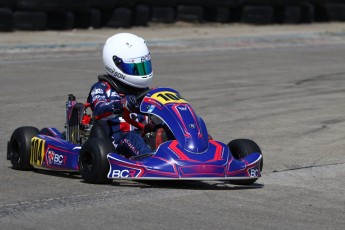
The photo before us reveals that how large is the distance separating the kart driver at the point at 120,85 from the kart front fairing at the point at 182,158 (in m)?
0.43

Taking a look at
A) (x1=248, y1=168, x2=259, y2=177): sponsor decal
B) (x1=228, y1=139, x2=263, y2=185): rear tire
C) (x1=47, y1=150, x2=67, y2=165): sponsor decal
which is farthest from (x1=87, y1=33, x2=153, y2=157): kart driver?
(x1=248, y1=168, x2=259, y2=177): sponsor decal

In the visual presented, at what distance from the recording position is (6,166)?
7289 mm

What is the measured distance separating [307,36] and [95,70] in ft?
31.7

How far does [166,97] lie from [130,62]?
0.65 meters

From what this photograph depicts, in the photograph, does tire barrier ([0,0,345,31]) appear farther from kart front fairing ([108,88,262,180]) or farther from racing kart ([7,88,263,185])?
kart front fairing ([108,88,262,180])

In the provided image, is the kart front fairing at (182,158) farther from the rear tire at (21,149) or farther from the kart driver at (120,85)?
the rear tire at (21,149)

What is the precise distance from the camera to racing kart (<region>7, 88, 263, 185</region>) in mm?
6129

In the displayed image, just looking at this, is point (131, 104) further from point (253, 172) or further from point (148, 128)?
point (253, 172)

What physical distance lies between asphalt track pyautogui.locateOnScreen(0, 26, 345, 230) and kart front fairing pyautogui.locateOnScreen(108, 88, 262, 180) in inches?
5.2

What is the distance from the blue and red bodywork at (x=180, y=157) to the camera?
6.10 meters

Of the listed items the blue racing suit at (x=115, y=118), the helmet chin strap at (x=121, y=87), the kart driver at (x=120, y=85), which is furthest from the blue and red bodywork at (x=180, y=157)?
the helmet chin strap at (x=121, y=87)

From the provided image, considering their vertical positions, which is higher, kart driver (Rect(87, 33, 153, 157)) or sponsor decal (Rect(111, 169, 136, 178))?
kart driver (Rect(87, 33, 153, 157))

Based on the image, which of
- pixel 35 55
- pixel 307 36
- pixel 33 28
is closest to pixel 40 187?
pixel 35 55

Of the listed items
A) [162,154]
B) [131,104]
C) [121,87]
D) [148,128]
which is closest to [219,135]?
[121,87]
